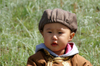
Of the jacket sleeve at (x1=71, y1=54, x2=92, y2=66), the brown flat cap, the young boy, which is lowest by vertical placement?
the jacket sleeve at (x1=71, y1=54, x2=92, y2=66)

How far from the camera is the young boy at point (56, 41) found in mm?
2947

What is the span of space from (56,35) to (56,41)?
79 mm

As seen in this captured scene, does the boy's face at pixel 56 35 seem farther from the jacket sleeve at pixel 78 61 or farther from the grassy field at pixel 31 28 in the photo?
the grassy field at pixel 31 28

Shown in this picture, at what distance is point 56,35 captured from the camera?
2.94 m

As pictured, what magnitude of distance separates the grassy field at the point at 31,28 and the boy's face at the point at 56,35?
1167mm

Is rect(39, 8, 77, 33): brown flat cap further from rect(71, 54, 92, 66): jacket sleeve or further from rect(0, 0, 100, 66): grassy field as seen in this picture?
rect(0, 0, 100, 66): grassy field

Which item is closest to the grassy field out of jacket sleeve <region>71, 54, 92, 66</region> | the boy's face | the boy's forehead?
jacket sleeve <region>71, 54, 92, 66</region>

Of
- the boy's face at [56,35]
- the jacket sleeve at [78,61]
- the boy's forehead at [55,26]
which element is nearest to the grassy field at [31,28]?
the jacket sleeve at [78,61]

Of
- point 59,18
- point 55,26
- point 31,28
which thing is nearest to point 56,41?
point 55,26

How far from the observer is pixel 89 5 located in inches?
232

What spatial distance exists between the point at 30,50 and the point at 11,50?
37cm

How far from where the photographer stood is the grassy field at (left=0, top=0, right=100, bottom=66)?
166 inches

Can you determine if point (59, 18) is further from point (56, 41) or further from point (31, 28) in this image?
point (31, 28)

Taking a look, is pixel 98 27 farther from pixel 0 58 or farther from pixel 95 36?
pixel 0 58
